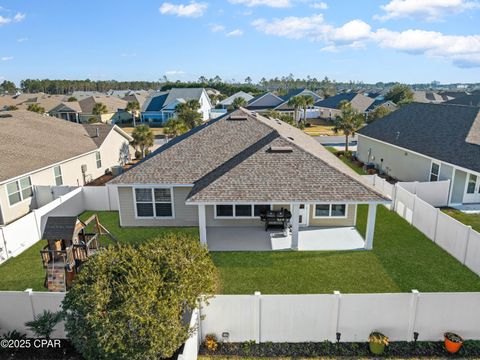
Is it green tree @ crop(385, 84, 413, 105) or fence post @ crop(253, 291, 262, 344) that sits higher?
green tree @ crop(385, 84, 413, 105)

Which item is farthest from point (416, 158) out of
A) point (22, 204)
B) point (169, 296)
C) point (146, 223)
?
point (22, 204)

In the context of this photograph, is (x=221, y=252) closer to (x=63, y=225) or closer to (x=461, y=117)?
(x=63, y=225)

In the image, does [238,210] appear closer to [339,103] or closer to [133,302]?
[133,302]

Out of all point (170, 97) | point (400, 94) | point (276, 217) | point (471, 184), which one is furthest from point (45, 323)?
point (400, 94)

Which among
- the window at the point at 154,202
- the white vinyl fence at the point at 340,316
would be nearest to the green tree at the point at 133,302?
the white vinyl fence at the point at 340,316

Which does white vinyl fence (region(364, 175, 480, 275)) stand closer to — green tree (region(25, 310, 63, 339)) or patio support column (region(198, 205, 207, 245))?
patio support column (region(198, 205, 207, 245))

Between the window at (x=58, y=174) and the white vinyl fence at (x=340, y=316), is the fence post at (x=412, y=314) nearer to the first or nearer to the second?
the white vinyl fence at (x=340, y=316)

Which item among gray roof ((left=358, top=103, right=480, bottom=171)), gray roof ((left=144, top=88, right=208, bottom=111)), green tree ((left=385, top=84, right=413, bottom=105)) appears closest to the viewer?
gray roof ((left=358, top=103, right=480, bottom=171))

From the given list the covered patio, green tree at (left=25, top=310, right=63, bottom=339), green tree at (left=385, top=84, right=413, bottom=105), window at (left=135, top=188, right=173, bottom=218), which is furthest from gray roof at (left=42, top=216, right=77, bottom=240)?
green tree at (left=385, top=84, right=413, bottom=105)
